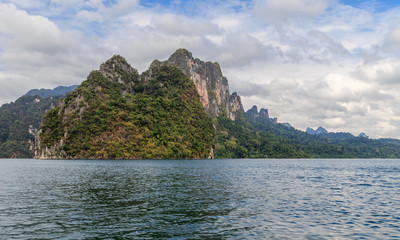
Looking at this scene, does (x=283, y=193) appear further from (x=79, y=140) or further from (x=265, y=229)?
(x=79, y=140)

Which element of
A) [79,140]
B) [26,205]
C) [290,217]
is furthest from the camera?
[79,140]

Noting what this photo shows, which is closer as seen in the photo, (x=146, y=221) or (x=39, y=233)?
(x=39, y=233)

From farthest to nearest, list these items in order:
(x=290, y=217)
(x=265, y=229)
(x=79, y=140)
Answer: (x=79, y=140) → (x=290, y=217) → (x=265, y=229)

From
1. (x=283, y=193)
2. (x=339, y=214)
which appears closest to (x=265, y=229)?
(x=339, y=214)

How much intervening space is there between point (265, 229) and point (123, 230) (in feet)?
36.1

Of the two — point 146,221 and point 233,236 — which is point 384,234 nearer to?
point 233,236

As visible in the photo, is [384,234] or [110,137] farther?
[110,137]

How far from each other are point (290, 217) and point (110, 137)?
187564 millimetres

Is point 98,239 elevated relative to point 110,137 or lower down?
lower down

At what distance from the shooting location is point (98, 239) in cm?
1892

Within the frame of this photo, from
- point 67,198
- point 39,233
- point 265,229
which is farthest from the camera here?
point 67,198

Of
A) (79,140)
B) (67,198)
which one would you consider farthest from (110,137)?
(67,198)

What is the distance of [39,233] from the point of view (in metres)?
20.2

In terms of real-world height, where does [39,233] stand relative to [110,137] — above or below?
below
